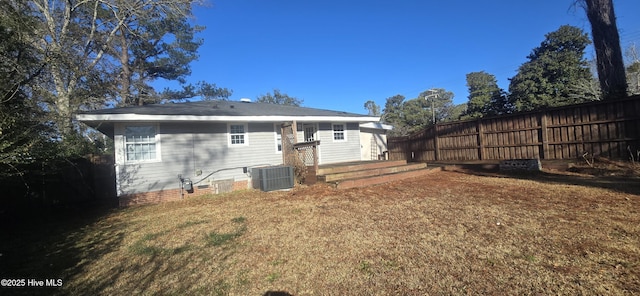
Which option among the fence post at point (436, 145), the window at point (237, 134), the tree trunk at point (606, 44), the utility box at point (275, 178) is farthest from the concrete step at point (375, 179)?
the tree trunk at point (606, 44)

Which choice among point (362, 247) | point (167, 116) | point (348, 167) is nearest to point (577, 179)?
point (348, 167)

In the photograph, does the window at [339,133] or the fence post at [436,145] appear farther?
the fence post at [436,145]

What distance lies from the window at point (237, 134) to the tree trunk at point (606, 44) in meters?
14.2

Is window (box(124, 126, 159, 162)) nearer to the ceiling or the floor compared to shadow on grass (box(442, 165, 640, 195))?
nearer to the ceiling

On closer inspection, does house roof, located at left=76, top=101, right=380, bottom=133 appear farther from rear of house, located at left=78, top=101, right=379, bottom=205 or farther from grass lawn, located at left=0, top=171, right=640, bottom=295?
grass lawn, located at left=0, top=171, right=640, bottom=295

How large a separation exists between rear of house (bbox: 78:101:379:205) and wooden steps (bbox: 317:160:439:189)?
2622 millimetres

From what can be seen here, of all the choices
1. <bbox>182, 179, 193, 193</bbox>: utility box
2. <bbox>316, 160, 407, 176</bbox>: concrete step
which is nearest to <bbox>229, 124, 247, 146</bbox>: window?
<bbox>182, 179, 193, 193</bbox>: utility box

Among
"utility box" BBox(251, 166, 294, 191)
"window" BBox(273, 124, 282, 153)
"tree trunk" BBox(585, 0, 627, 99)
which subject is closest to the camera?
"utility box" BBox(251, 166, 294, 191)

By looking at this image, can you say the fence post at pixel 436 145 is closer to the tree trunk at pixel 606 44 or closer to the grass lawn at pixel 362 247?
the tree trunk at pixel 606 44

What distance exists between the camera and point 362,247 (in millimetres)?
3697

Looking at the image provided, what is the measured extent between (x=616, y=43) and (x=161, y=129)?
17757 mm

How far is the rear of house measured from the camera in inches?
328

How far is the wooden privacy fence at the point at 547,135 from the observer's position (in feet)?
28.1

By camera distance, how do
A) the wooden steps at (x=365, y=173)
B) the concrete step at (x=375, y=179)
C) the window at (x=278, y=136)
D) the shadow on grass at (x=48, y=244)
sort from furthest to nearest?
the window at (x=278, y=136) < the wooden steps at (x=365, y=173) < the concrete step at (x=375, y=179) < the shadow on grass at (x=48, y=244)
